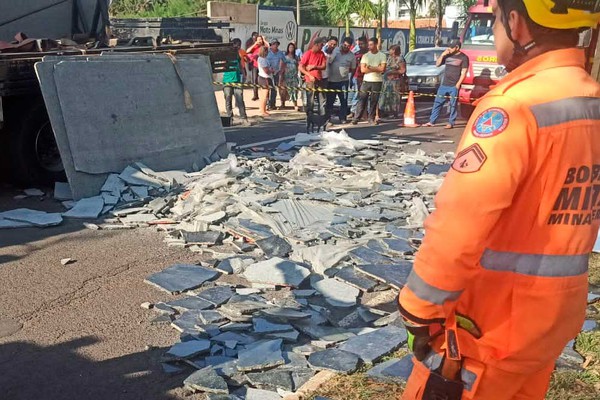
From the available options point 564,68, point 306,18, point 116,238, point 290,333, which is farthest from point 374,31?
point 564,68

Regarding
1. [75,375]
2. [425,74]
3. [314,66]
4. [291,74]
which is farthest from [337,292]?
[425,74]

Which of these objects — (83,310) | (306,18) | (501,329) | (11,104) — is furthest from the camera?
(306,18)

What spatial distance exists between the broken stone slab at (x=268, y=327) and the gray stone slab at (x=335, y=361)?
0.41 m

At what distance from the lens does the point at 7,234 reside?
6422 millimetres

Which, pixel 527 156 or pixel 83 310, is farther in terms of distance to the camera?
pixel 83 310

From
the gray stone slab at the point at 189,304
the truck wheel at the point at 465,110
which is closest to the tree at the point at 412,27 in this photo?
the truck wheel at the point at 465,110

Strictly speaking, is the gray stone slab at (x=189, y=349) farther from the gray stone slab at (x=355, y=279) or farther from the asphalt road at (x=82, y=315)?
the gray stone slab at (x=355, y=279)

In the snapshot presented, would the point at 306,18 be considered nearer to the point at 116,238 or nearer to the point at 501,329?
the point at 116,238

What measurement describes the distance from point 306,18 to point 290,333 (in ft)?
165

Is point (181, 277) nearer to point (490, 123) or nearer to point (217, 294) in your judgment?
point (217, 294)

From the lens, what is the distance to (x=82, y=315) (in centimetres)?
466

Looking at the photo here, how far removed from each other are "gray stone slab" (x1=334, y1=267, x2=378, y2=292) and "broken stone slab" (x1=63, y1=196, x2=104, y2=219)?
3.11 metres

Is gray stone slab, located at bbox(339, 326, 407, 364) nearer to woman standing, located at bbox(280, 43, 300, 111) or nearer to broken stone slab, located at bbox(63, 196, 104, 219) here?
broken stone slab, located at bbox(63, 196, 104, 219)

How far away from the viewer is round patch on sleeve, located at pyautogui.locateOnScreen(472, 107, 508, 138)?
1.61m
